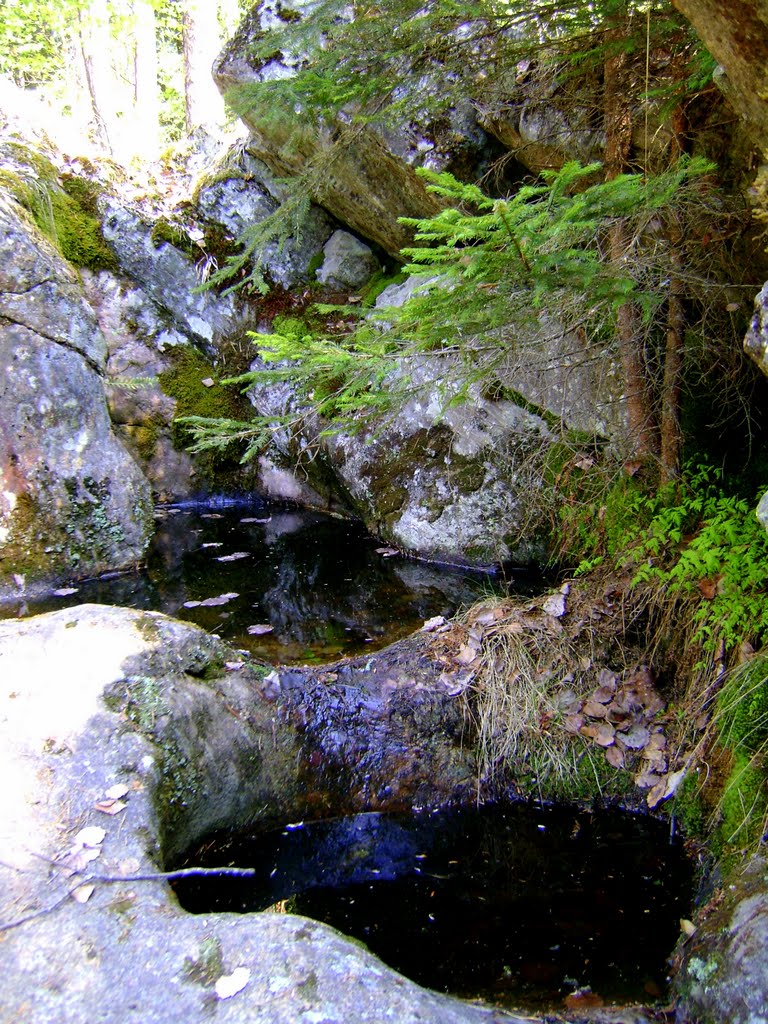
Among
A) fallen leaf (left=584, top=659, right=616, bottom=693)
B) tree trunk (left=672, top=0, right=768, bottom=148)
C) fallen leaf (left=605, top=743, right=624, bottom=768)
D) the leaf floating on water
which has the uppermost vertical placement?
tree trunk (left=672, top=0, right=768, bottom=148)

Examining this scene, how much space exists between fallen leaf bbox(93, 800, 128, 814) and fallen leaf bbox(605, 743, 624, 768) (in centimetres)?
253

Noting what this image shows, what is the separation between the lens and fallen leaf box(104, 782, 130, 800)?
109 inches

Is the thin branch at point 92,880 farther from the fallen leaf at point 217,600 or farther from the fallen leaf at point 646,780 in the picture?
the fallen leaf at point 217,600

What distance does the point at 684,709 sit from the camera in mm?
3584

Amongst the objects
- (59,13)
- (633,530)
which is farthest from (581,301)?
(59,13)

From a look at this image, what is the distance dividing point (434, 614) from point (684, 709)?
6.97 ft

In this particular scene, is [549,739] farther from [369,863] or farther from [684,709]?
[369,863]

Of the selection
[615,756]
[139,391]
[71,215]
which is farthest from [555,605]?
[71,215]

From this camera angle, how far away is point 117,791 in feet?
9.15

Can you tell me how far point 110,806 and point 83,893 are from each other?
440 millimetres

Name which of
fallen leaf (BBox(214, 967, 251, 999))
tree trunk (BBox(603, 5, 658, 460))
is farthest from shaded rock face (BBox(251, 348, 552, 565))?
fallen leaf (BBox(214, 967, 251, 999))

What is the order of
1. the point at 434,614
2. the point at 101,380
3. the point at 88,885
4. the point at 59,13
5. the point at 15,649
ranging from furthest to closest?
the point at 59,13
the point at 101,380
the point at 434,614
the point at 15,649
the point at 88,885

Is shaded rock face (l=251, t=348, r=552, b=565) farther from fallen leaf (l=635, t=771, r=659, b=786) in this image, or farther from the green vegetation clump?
the green vegetation clump

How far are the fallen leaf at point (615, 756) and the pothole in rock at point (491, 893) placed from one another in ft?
0.85
